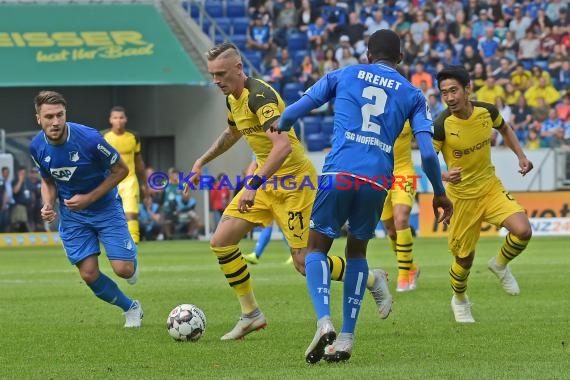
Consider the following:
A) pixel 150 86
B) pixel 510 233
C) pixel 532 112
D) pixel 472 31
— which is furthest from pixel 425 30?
pixel 510 233

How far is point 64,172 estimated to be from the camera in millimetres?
10719

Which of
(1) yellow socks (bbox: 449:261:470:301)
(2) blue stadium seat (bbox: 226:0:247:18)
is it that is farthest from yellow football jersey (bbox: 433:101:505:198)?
(2) blue stadium seat (bbox: 226:0:247:18)

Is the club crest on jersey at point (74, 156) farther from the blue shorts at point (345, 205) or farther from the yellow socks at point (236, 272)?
the blue shorts at point (345, 205)

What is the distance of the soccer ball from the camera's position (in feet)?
32.2

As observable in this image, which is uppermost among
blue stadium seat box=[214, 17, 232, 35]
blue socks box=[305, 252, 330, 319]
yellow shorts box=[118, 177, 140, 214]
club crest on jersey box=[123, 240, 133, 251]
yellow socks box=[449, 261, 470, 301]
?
blue socks box=[305, 252, 330, 319]

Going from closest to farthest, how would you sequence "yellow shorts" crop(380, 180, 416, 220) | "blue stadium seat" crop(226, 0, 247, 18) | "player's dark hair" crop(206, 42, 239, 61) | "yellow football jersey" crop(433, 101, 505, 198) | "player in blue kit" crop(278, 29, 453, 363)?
1. "player in blue kit" crop(278, 29, 453, 363)
2. "player's dark hair" crop(206, 42, 239, 61)
3. "yellow football jersey" crop(433, 101, 505, 198)
4. "yellow shorts" crop(380, 180, 416, 220)
5. "blue stadium seat" crop(226, 0, 247, 18)

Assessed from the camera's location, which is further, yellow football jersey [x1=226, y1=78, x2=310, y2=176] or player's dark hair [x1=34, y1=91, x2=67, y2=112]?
player's dark hair [x1=34, y1=91, x2=67, y2=112]

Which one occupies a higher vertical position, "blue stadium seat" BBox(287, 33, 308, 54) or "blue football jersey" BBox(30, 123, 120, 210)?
"blue football jersey" BBox(30, 123, 120, 210)

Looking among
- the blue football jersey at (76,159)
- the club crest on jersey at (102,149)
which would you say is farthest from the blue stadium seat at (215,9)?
the club crest on jersey at (102,149)

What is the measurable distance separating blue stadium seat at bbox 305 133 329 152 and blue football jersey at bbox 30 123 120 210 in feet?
65.5

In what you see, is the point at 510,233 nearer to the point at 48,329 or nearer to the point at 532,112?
the point at 48,329

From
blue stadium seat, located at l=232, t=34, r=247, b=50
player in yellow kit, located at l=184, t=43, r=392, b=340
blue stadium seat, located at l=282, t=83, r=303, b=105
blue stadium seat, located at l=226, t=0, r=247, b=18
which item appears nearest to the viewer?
player in yellow kit, located at l=184, t=43, r=392, b=340

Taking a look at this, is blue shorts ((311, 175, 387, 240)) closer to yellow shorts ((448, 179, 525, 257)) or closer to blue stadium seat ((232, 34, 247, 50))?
yellow shorts ((448, 179, 525, 257))

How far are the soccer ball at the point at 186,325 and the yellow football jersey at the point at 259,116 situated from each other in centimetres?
139
